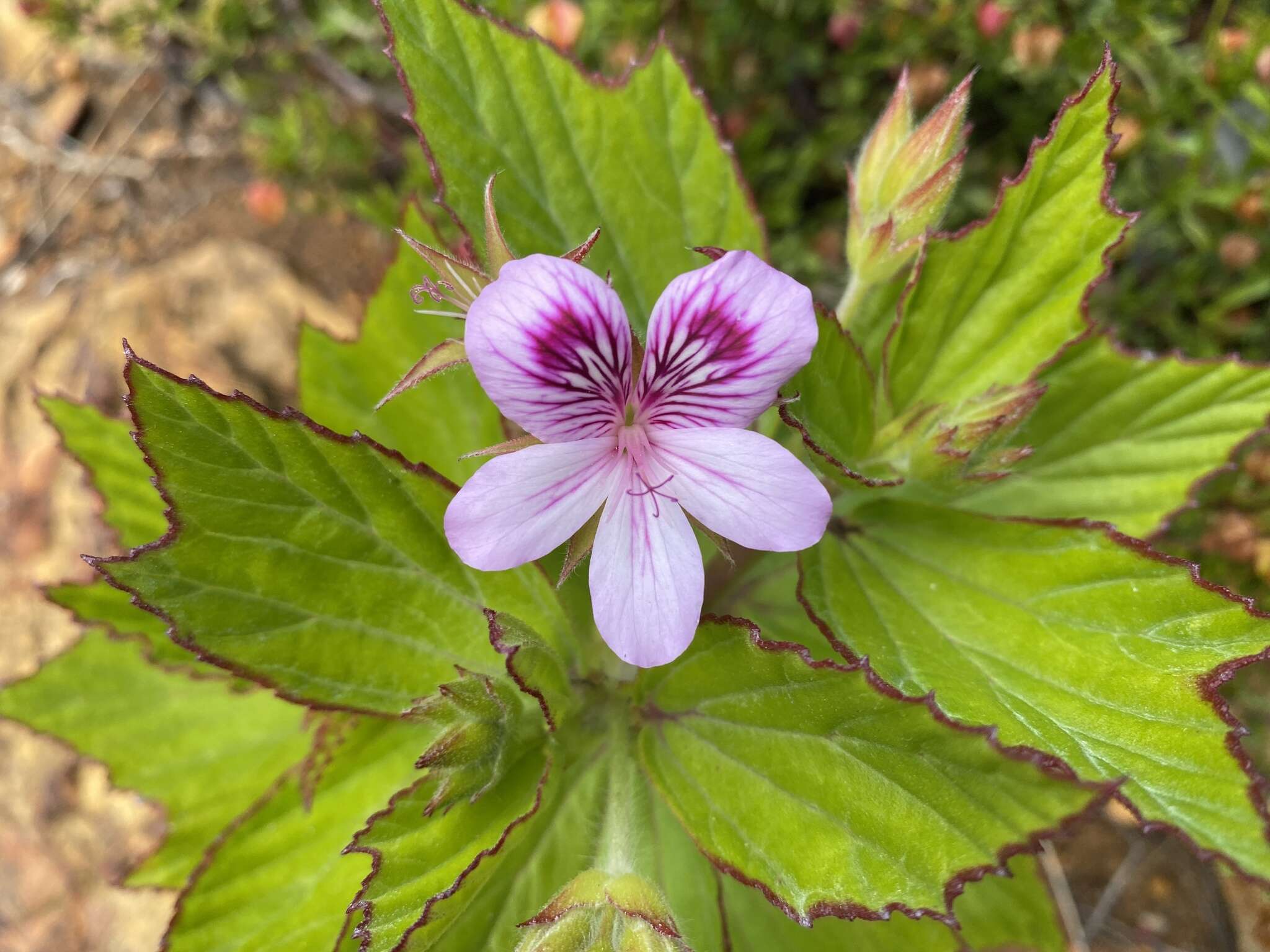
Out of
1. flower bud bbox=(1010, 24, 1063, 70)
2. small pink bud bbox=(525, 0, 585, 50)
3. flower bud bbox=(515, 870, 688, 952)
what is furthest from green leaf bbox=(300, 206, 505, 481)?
flower bud bbox=(1010, 24, 1063, 70)

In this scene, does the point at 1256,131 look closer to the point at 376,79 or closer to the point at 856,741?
the point at 856,741

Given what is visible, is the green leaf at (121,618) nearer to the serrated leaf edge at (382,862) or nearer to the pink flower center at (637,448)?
the serrated leaf edge at (382,862)

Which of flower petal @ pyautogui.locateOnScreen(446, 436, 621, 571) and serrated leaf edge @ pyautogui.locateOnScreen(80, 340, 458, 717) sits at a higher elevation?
flower petal @ pyautogui.locateOnScreen(446, 436, 621, 571)

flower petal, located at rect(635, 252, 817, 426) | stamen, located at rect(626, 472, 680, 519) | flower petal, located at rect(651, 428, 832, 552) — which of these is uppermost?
flower petal, located at rect(635, 252, 817, 426)

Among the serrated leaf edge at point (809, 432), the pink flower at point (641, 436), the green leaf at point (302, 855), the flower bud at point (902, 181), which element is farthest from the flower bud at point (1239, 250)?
the green leaf at point (302, 855)

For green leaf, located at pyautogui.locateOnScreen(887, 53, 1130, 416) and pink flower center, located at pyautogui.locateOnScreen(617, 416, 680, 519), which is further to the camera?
green leaf, located at pyautogui.locateOnScreen(887, 53, 1130, 416)

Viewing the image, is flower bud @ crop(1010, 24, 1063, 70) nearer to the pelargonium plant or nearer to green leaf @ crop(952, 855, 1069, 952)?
the pelargonium plant

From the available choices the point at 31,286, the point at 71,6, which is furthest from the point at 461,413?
the point at 31,286
